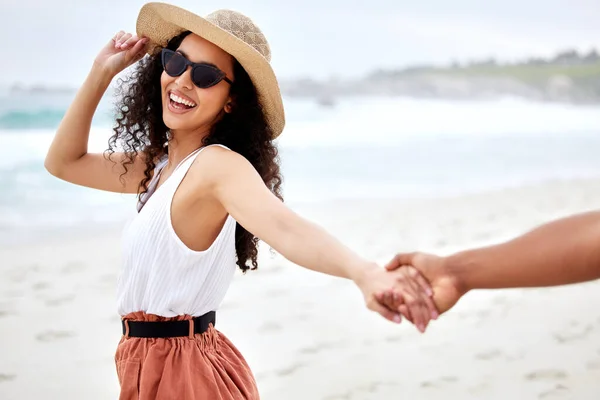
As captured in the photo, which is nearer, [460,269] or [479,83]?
[460,269]

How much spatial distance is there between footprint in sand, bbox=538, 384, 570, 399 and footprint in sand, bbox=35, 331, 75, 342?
2735mm

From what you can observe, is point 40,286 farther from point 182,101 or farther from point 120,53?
point 182,101

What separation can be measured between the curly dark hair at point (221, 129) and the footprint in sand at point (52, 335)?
266 centimetres

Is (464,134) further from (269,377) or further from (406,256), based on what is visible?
(406,256)

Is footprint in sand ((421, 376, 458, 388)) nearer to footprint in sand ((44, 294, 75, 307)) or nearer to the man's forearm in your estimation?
the man's forearm

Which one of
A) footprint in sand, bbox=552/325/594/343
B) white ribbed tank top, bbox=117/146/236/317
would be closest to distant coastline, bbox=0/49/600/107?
footprint in sand, bbox=552/325/594/343

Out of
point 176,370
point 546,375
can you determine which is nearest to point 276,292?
point 546,375

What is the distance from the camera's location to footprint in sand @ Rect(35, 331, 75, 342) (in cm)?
500

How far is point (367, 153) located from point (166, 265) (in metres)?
14.0

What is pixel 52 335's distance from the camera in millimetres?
5078

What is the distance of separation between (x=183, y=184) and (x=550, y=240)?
2.97ft

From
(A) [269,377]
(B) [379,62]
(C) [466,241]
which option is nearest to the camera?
(A) [269,377]

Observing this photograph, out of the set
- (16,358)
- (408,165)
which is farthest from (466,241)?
(408,165)

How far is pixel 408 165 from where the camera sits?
14133mm
